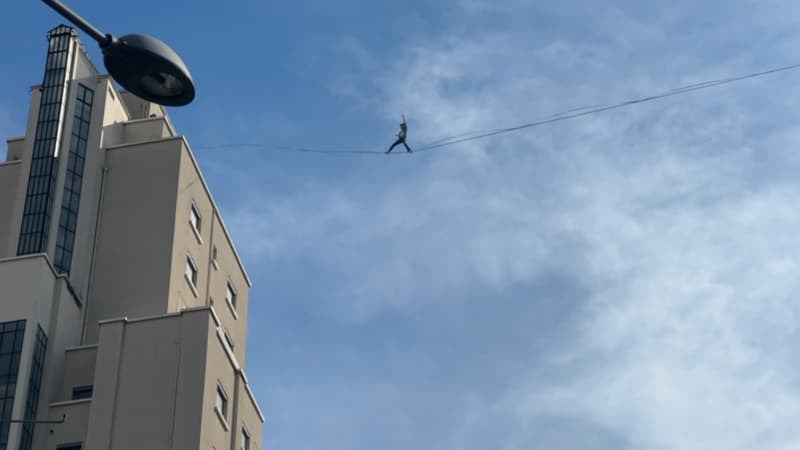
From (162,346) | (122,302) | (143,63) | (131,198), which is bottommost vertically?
(143,63)

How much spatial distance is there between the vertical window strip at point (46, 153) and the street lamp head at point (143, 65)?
36.8m

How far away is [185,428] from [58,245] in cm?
1157

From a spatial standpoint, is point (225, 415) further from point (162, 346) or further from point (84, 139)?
point (84, 139)

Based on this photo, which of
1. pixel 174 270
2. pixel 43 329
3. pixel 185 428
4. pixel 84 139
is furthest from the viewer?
pixel 84 139

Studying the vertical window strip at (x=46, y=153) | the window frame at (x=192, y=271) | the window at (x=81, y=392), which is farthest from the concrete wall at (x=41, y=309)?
the window frame at (x=192, y=271)

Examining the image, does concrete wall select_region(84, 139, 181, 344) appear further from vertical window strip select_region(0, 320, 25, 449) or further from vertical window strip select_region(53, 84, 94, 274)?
vertical window strip select_region(0, 320, 25, 449)

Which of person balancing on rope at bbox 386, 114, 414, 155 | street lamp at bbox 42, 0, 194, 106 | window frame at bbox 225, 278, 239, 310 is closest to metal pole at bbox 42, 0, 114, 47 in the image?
street lamp at bbox 42, 0, 194, 106

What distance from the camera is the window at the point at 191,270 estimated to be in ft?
185

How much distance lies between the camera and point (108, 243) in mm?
55688

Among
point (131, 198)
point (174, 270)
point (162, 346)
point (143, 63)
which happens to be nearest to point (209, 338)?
point (162, 346)

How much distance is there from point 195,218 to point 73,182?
16.5 ft

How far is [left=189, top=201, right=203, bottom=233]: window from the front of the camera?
189 ft

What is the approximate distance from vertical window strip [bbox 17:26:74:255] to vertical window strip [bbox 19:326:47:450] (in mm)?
4852

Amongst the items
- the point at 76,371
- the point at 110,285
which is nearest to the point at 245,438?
the point at 76,371
